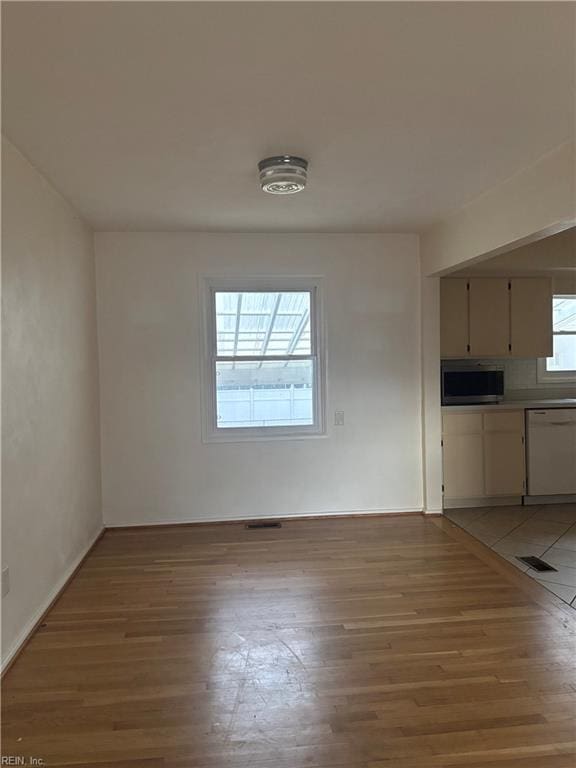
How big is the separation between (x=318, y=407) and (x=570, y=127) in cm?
292

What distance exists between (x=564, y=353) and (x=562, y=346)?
79mm

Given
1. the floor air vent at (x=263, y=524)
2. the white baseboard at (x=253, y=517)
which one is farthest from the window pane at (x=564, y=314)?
the floor air vent at (x=263, y=524)

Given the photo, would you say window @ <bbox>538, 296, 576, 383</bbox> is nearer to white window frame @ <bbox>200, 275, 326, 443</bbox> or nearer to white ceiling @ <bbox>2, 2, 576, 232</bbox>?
white window frame @ <bbox>200, 275, 326, 443</bbox>

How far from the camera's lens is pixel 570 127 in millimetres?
2521

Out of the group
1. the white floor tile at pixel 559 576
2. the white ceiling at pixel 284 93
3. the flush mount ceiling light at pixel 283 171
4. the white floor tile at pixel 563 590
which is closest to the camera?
the white ceiling at pixel 284 93

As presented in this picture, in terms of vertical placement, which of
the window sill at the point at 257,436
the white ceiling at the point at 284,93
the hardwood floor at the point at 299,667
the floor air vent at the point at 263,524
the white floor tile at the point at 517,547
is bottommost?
the hardwood floor at the point at 299,667

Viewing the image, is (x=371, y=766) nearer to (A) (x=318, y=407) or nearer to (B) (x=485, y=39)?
(B) (x=485, y=39)

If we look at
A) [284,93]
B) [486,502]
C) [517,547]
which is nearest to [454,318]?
[486,502]

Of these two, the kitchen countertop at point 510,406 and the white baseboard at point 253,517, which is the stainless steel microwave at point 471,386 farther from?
the white baseboard at point 253,517

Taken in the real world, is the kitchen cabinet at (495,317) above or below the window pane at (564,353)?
above

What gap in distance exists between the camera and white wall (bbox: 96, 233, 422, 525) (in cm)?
459

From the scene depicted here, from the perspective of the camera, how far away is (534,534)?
436cm

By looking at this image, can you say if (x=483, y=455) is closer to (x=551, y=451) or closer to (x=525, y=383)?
(x=551, y=451)

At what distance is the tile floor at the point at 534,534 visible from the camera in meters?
3.51
